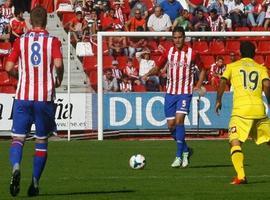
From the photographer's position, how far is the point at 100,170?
54.2ft

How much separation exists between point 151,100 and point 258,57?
2829mm

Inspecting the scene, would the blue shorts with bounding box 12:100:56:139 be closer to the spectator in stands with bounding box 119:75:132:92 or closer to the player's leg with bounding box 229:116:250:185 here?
the player's leg with bounding box 229:116:250:185

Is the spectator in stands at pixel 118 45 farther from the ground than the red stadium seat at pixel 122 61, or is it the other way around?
the spectator in stands at pixel 118 45

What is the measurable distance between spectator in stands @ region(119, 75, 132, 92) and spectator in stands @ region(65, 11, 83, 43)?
6.02 ft

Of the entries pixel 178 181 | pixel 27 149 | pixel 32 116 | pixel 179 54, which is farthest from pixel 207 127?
pixel 32 116

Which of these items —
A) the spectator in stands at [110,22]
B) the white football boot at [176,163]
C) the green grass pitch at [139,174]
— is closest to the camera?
the green grass pitch at [139,174]

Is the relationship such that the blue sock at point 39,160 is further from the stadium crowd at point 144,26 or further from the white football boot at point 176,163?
the stadium crowd at point 144,26

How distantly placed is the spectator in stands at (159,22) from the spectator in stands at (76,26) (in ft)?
6.24

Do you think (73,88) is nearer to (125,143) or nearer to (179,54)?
(125,143)

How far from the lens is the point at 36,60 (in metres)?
12.6

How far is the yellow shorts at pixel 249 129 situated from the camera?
1401 centimetres

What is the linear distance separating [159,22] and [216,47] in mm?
3090

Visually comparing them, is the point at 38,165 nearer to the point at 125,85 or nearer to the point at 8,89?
the point at 125,85

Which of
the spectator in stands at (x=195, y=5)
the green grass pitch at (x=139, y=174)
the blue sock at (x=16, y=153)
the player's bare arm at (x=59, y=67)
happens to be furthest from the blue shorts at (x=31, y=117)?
the spectator in stands at (x=195, y=5)
